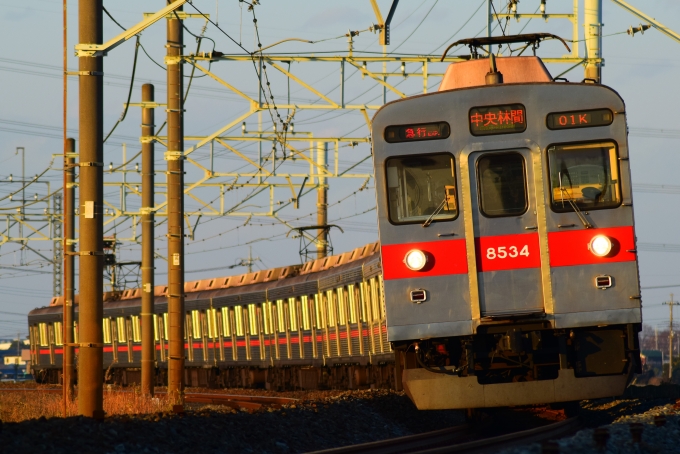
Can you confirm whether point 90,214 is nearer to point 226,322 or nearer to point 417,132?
point 417,132

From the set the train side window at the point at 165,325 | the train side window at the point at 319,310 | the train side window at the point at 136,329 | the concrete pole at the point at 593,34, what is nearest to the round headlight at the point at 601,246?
the concrete pole at the point at 593,34

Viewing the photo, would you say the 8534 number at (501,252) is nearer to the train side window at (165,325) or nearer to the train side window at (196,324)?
the train side window at (196,324)

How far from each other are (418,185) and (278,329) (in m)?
18.6

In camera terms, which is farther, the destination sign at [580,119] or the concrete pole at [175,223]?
the concrete pole at [175,223]

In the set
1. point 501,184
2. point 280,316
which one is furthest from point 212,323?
point 501,184

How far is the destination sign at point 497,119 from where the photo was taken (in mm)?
11055

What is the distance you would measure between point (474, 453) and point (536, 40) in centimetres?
562

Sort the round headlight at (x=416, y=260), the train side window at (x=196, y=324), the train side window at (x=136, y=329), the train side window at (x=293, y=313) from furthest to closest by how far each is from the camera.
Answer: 1. the train side window at (x=136, y=329)
2. the train side window at (x=196, y=324)
3. the train side window at (x=293, y=313)
4. the round headlight at (x=416, y=260)

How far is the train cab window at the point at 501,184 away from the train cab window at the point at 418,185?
1.01 ft

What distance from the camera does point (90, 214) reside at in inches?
485

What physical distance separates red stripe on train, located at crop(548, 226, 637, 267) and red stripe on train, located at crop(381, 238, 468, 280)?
866mm

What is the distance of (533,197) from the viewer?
10906 millimetres

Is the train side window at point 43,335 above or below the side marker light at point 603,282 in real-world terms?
above

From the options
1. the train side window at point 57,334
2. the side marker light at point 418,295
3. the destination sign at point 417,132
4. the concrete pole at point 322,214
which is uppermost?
the concrete pole at point 322,214
